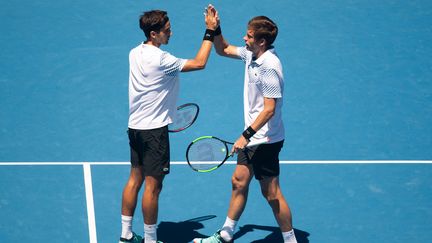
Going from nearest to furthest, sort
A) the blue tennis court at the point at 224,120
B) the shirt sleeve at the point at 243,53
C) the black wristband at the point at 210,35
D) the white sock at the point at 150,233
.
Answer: the black wristband at the point at 210,35 < the white sock at the point at 150,233 < the shirt sleeve at the point at 243,53 < the blue tennis court at the point at 224,120

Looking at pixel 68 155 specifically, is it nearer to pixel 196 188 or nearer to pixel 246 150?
pixel 196 188

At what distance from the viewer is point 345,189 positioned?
9.00 meters

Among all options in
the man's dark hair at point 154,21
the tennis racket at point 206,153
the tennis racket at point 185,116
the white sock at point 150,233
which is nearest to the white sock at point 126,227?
the white sock at point 150,233

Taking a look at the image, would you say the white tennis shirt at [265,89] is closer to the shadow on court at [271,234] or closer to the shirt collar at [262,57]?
the shirt collar at [262,57]

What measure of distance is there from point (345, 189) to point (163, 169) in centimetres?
244

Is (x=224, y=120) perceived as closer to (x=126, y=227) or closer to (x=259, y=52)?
(x=126, y=227)

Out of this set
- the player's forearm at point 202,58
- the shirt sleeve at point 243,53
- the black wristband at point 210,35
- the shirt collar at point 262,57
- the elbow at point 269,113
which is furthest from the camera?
the shirt sleeve at point 243,53

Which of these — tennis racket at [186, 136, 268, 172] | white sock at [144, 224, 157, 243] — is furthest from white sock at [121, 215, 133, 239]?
tennis racket at [186, 136, 268, 172]

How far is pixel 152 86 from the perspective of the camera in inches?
292

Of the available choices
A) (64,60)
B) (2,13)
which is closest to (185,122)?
(64,60)

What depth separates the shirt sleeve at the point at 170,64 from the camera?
7332 mm

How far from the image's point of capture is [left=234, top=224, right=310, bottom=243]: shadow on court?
820 cm

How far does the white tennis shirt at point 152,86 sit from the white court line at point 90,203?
4.37 feet

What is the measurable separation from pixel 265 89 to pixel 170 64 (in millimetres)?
899
